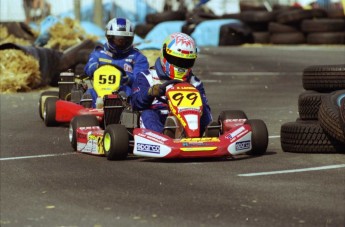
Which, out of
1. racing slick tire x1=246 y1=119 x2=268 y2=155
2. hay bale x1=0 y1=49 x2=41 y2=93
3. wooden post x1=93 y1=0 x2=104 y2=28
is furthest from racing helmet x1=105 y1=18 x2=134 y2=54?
wooden post x1=93 y1=0 x2=104 y2=28

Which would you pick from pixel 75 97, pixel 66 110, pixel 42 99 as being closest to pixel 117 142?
pixel 66 110

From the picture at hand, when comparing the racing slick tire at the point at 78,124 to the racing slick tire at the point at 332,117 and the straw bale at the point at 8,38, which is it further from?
the straw bale at the point at 8,38

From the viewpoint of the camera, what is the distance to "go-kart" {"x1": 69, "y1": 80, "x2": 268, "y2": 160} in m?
8.56

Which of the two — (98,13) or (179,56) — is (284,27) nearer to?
(98,13)

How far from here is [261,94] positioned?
15.7m

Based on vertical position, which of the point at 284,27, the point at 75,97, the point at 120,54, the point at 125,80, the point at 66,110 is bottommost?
the point at 284,27

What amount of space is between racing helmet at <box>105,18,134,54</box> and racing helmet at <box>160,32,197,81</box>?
274cm

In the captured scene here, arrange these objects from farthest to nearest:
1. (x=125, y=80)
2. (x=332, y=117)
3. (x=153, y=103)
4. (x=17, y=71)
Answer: (x=17, y=71)
(x=125, y=80)
(x=153, y=103)
(x=332, y=117)

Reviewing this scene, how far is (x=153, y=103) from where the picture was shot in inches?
374

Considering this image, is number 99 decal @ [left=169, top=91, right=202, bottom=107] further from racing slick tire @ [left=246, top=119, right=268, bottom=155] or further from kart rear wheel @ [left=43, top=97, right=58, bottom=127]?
kart rear wheel @ [left=43, top=97, right=58, bottom=127]

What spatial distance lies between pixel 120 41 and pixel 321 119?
390 centimetres

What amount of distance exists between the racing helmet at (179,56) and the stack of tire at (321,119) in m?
1.01

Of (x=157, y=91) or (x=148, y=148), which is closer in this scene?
(x=148, y=148)

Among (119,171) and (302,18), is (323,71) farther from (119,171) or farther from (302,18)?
(302,18)
